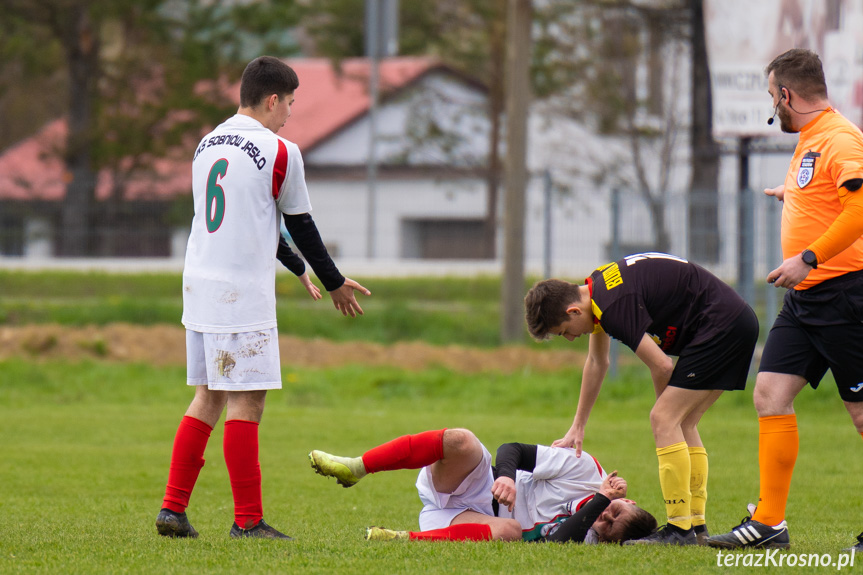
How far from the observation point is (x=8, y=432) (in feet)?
34.2

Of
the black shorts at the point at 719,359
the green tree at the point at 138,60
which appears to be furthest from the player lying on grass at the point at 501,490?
the green tree at the point at 138,60

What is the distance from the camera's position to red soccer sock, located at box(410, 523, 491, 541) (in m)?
5.51

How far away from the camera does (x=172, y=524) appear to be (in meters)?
5.23

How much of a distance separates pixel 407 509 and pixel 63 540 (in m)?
2.66

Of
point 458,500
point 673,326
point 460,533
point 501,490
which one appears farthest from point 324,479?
point 673,326

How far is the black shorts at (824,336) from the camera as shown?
200 inches

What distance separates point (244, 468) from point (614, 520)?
1.88 m

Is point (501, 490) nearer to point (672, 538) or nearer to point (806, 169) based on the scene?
point (672, 538)

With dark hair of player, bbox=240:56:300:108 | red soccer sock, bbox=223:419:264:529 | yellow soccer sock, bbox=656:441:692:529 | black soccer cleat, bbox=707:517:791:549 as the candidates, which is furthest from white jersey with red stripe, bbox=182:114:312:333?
black soccer cleat, bbox=707:517:791:549

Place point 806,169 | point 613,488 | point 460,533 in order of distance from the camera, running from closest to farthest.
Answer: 1. point 806,169
2. point 613,488
3. point 460,533

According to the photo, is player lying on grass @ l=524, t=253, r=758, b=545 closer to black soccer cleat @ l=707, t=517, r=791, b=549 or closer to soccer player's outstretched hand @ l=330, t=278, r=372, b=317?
black soccer cleat @ l=707, t=517, r=791, b=549

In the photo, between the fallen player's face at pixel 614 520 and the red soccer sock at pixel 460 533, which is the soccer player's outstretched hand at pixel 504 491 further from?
the fallen player's face at pixel 614 520

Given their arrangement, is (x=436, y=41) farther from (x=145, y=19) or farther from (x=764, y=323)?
(x=764, y=323)

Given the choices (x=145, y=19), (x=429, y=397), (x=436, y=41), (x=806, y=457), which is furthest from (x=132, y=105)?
(x=806, y=457)
